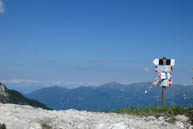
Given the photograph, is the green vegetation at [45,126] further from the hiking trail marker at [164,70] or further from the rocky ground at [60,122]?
the hiking trail marker at [164,70]

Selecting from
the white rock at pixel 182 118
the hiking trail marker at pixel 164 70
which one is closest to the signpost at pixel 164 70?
the hiking trail marker at pixel 164 70

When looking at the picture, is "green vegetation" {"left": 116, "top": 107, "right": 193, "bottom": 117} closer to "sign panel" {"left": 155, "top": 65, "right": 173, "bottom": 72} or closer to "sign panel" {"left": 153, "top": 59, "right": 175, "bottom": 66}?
"sign panel" {"left": 155, "top": 65, "right": 173, "bottom": 72}

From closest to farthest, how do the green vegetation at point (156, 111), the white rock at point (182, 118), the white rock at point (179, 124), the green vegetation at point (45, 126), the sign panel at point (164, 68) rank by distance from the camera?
the green vegetation at point (45, 126)
the white rock at point (179, 124)
the white rock at point (182, 118)
the green vegetation at point (156, 111)
the sign panel at point (164, 68)

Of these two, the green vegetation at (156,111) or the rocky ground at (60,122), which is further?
the green vegetation at (156,111)

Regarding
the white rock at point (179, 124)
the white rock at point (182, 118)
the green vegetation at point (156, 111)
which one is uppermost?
the green vegetation at point (156, 111)

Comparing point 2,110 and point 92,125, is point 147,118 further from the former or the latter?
point 2,110

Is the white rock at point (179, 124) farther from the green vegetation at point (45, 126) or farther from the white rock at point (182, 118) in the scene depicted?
the green vegetation at point (45, 126)

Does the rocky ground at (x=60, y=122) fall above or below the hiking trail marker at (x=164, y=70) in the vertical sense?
below

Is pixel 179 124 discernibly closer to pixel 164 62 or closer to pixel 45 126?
pixel 45 126

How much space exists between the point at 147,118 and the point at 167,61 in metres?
5.63

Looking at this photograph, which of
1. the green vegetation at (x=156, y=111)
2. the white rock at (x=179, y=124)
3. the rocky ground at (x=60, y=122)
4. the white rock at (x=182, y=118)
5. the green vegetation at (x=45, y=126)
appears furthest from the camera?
the green vegetation at (x=156, y=111)

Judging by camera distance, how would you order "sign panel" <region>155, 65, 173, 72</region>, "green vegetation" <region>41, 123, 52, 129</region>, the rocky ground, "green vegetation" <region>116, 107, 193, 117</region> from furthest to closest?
"sign panel" <region>155, 65, 173, 72</region>, "green vegetation" <region>116, 107, 193, 117</region>, "green vegetation" <region>41, 123, 52, 129</region>, the rocky ground

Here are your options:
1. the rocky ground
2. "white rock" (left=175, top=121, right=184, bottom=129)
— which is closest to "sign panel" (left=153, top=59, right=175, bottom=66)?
"white rock" (left=175, top=121, right=184, bottom=129)

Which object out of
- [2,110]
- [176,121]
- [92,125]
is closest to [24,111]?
[2,110]
